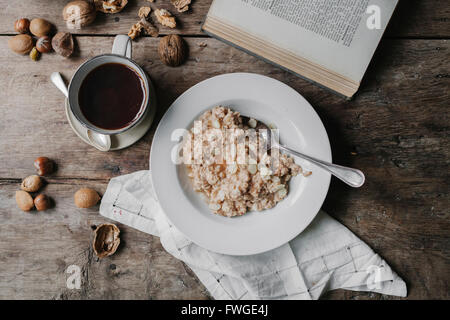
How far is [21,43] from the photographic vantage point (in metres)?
A: 1.04

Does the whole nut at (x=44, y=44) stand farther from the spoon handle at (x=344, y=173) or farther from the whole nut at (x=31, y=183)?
the spoon handle at (x=344, y=173)

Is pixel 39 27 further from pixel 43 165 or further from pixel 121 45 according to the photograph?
pixel 43 165

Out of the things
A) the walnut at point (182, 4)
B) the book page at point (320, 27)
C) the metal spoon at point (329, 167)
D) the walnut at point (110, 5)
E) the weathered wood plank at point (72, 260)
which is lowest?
the weathered wood plank at point (72, 260)

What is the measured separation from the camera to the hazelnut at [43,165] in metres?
1.03

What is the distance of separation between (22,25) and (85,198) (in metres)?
0.58

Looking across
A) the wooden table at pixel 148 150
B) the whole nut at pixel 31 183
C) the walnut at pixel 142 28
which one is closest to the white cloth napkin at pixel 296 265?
the wooden table at pixel 148 150

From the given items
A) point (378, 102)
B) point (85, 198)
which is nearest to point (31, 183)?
point (85, 198)

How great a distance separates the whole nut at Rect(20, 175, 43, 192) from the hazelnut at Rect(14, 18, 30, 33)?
0.46 metres

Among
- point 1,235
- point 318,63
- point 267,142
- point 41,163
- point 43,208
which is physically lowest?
point 1,235

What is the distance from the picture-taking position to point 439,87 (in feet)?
3.42

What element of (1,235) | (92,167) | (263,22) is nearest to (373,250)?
(263,22)

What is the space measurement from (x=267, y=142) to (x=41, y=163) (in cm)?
70

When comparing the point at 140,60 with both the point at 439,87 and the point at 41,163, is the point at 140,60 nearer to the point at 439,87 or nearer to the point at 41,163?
the point at 41,163

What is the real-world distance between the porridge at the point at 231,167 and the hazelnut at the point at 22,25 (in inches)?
24.7
